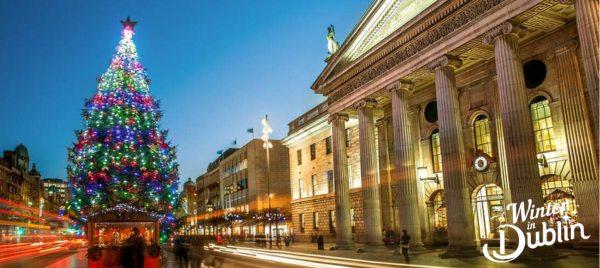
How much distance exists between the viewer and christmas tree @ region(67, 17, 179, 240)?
2141cm

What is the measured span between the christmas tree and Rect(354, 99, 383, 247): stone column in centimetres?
1251

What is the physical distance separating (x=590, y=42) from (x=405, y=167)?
39.6 feet

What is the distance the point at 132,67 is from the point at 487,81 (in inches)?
791

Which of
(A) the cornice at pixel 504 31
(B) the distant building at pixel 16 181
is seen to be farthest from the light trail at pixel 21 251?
(A) the cornice at pixel 504 31

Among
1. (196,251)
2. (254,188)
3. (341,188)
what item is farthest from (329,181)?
(254,188)

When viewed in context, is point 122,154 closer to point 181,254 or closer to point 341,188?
point 181,254

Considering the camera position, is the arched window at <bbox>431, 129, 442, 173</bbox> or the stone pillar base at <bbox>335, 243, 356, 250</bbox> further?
the stone pillar base at <bbox>335, 243, 356, 250</bbox>

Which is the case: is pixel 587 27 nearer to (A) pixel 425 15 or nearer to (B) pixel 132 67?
(A) pixel 425 15

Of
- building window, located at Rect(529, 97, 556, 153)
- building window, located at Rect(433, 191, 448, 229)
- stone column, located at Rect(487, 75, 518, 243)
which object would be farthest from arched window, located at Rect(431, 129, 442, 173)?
building window, located at Rect(529, 97, 556, 153)

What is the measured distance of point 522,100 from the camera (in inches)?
747

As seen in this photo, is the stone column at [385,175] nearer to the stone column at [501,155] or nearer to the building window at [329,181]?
the building window at [329,181]

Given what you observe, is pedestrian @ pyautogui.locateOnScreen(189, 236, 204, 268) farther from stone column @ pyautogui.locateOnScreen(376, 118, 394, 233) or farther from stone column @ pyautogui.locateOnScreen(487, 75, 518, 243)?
stone column @ pyautogui.locateOnScreen(487, 75, 518, 243)

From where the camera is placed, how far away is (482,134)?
27203 mm

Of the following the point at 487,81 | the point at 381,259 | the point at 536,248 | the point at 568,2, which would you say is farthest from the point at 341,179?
the point at 568,2
